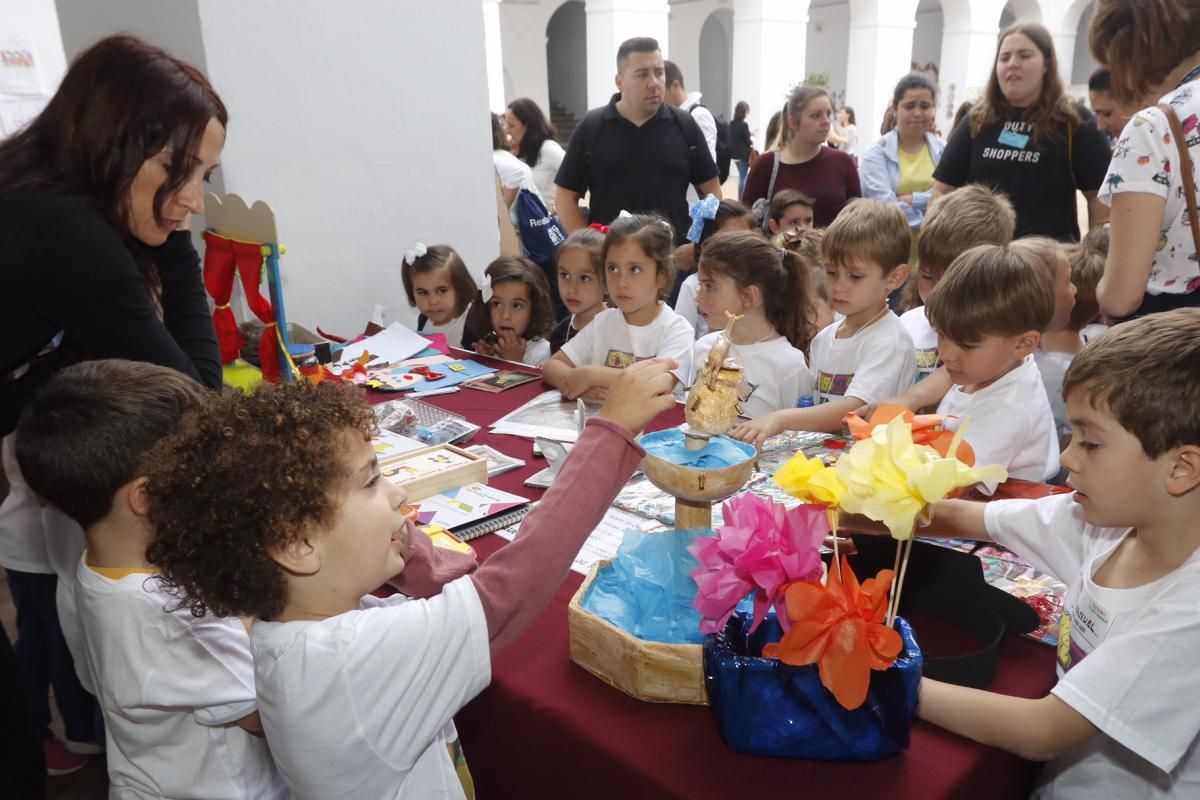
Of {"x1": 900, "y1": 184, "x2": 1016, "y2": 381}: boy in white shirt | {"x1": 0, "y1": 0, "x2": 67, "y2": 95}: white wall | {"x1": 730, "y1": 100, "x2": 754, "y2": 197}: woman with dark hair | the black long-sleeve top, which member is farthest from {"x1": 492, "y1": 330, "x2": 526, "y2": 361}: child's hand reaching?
{"x1": 730, "y1": 100, "x2": 754, "y2": 197}: woman with dark hair

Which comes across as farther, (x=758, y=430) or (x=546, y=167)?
(x=546, y=167)

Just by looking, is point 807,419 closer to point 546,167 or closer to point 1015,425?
point 1015,425

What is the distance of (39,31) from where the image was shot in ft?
18.2

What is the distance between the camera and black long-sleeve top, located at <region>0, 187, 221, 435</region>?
5.43ft

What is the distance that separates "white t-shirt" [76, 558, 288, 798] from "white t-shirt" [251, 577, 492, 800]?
10.7 inches

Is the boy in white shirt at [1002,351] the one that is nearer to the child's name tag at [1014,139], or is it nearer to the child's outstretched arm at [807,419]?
the child's outstretched arm at [807,419]

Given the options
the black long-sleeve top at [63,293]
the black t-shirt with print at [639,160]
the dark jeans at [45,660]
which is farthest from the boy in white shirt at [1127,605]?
the black t-shirt with print at [639,160]

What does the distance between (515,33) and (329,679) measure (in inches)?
645

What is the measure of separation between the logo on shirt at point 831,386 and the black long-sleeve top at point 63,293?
5.56 ft

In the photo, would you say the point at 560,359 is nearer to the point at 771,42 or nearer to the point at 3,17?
the point at 3,17

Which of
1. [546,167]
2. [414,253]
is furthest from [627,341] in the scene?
[546,167]

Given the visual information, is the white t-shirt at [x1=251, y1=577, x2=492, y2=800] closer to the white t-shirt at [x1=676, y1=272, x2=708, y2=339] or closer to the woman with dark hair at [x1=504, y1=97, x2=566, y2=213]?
the white t-shirt at [x1=676, y1=272, x2=708, y2=339]

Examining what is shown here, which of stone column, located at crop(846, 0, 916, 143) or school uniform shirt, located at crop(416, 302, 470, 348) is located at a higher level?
stone column, located at crop(846, 0, 916, 143)

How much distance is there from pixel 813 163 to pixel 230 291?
285 cm
